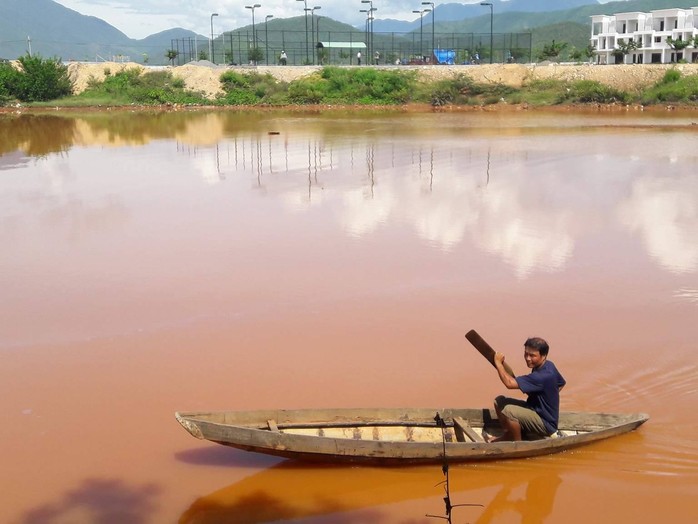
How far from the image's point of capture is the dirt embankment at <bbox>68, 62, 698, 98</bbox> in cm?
6619

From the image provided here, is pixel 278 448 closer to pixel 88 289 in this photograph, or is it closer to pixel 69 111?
pixel 88 289

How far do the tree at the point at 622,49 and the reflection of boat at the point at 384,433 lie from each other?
80546mm

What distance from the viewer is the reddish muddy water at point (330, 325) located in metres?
7.88

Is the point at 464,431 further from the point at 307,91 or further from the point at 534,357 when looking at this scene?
the point at 307,91

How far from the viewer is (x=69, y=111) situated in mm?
62312

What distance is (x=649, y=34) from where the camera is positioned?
3332 inches

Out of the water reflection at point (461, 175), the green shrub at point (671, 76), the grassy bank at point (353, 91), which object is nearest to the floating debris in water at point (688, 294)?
the water reflection at point (461, 175)

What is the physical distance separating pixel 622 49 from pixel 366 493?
82022 millimetres

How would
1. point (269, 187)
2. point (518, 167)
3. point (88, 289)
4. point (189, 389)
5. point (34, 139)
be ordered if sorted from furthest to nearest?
point (34, 139) → point (518, 167) → point (269, 187) → point (88, 289) → point (189, 389)

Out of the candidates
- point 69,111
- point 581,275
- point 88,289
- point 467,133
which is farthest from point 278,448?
point 69,111

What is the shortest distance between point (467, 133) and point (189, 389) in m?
33.1

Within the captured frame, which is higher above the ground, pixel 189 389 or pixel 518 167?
pixel 518 167

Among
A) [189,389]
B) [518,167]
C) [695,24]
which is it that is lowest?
[189,389]

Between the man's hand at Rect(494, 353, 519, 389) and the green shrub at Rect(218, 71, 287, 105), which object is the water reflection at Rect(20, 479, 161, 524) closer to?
the man's hand at Rect(494, 353, 519, 389)
